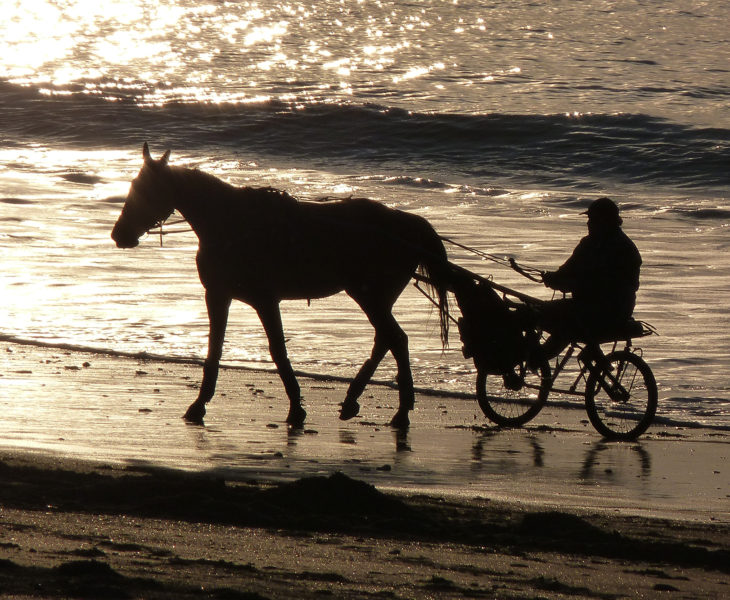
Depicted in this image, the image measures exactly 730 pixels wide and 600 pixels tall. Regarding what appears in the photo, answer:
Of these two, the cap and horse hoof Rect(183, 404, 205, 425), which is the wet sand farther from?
the cap

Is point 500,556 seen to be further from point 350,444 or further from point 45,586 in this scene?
A: point 350,444

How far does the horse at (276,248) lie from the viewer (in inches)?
360

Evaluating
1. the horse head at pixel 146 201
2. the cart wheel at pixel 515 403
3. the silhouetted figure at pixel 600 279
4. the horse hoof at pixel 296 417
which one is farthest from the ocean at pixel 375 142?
the horse head at pixel 146 201

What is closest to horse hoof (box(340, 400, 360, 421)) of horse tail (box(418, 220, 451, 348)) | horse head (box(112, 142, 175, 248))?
horse tail (box(418, 220, 451, 348))

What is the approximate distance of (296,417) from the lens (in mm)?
9023

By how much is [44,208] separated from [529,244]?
25.8 feet

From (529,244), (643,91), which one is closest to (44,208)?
(529,244)

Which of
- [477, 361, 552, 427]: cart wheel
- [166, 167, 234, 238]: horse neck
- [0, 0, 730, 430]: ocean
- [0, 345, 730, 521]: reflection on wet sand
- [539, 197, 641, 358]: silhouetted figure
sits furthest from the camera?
[0, 0, 730, 430]: ocean

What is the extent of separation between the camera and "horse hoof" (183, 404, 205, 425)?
894cm

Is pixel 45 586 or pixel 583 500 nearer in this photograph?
pixel 45 586

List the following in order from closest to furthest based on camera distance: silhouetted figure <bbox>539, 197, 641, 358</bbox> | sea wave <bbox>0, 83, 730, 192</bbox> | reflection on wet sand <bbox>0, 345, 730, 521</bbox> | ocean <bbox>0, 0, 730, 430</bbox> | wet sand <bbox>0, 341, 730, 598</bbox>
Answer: wet sand <bbox>0, 341, 730, 598</bbox> → reflection on wet sand <bbox>0, 345, 730, 521</bbox> → silhouetted figure <bbox>539, 197, 641, 358</bbox> → ocean <bbox>0, 0, 730, 430</bbox> → sea wave <bbox>0, 83, 730, 192</bbox>

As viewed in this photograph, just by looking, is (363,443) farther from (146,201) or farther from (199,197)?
(146,201)

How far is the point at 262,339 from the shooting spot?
12617mm

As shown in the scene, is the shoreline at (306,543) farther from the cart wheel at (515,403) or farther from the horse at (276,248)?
the cart wheel at (515,403)
